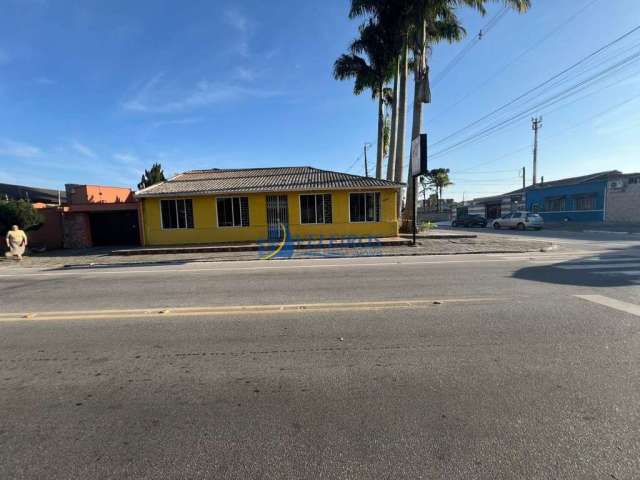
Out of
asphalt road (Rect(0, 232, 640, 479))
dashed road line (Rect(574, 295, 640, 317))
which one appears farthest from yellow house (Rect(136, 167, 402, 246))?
dashed road line (Rect(574, 295, 640, 317))

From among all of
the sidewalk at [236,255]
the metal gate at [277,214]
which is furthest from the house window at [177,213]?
the metal gate at [277,214]

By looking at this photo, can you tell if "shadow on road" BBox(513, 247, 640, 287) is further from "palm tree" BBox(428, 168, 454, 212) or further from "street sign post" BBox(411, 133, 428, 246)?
"palm tree" BBox(428, 168, 454, 212)

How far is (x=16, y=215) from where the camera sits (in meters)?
14.7

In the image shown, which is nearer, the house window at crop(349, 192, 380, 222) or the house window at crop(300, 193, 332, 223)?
the house window at crop(300, 193, 332, 223)

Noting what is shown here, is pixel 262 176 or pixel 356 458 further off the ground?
pixel 262 176

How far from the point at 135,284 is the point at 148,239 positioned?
10224 mm

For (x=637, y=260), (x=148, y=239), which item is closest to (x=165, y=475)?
(x=637, y=260)

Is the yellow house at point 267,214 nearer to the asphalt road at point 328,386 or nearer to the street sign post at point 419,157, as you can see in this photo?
the street sign post at point 419,157

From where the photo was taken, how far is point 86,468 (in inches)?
77.7

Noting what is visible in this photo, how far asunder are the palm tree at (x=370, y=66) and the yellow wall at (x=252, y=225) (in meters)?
6.98

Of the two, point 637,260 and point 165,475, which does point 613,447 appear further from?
point 637,260

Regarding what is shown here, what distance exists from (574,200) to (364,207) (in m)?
28.7

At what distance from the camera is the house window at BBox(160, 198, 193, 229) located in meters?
16.6

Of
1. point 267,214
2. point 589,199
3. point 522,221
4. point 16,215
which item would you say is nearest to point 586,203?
point 589,199
